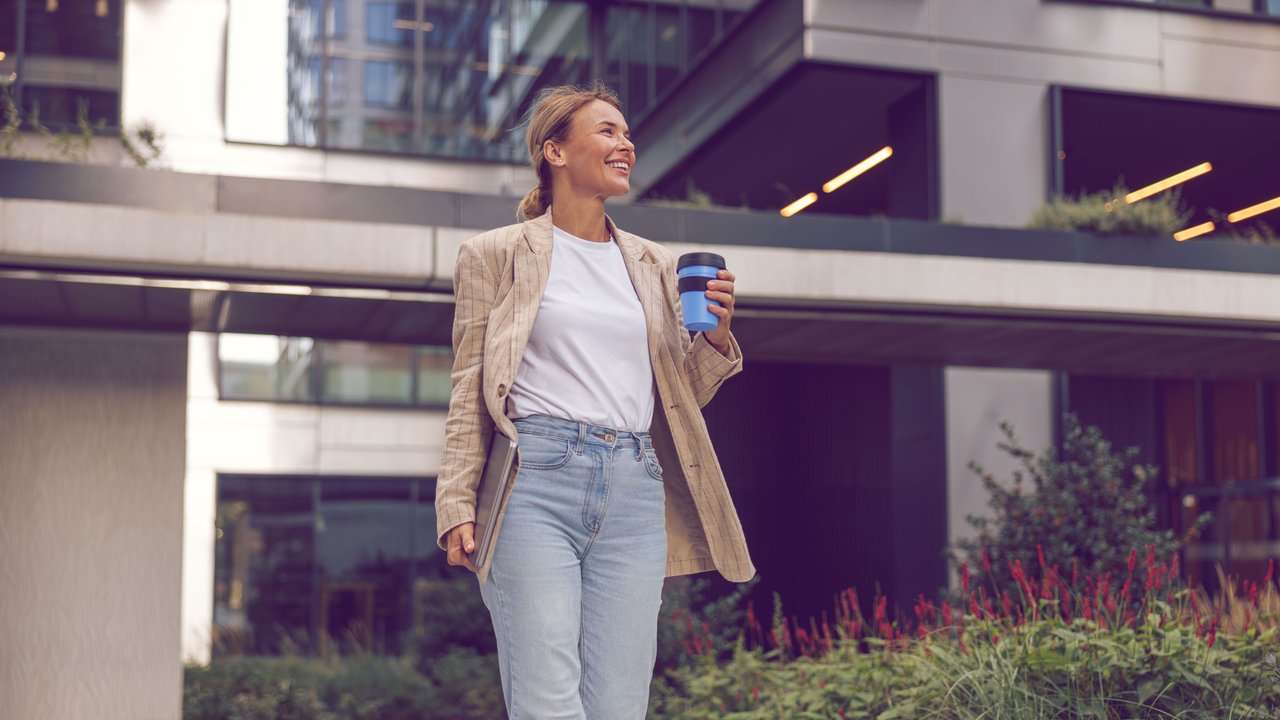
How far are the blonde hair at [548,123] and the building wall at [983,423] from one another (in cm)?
967

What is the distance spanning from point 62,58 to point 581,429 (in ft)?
49.0

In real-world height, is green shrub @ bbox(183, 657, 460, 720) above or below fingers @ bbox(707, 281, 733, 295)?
below

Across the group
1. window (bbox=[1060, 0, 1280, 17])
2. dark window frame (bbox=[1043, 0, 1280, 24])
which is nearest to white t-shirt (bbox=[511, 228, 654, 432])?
dark window frame (bbox=[1043, 0, 1280, 24])

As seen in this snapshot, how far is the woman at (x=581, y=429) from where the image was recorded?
2656 millimetres

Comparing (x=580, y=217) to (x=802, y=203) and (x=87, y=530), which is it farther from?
(x=802, y=203)

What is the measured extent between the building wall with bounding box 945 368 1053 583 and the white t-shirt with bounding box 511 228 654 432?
9.73m

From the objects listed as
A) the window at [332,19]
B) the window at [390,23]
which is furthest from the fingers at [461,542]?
the window at [390,23]

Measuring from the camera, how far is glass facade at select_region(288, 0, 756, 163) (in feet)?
57.2

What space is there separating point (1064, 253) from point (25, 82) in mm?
11975

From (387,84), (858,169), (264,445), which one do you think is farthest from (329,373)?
(858,169)

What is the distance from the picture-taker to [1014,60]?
1331 cm

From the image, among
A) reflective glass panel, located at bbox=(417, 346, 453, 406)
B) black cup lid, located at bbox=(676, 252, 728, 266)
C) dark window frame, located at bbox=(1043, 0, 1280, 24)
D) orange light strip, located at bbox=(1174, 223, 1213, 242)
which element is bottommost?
black cup lid, located at bbox=(676, 252, 728, 266)

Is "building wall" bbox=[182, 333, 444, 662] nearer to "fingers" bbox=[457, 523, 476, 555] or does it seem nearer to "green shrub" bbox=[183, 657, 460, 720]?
"green shrub" bbox=[183, 657, 460, 720]

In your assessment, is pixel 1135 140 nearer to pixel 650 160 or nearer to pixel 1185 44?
pixel 1185 44
